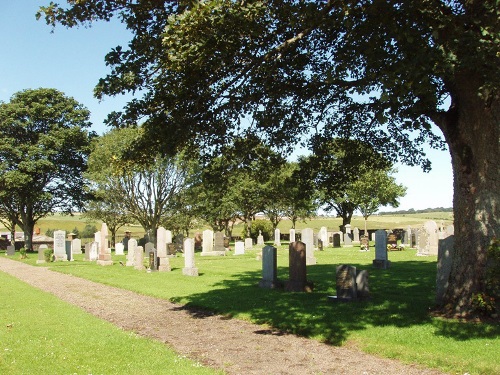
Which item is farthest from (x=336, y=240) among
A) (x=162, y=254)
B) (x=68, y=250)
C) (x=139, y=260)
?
(x=139, y=260)

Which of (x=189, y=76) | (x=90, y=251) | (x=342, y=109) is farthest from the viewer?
(x=90, y=251)

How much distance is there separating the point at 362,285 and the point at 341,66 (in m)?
5.41

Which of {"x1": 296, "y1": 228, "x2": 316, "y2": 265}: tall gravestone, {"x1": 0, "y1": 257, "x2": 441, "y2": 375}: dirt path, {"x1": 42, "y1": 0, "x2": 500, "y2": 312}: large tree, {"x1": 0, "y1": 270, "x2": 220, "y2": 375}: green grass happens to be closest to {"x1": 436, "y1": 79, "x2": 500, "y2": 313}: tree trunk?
{"x1": 42, "y1": 0, "x2": 500, "y2": 312}: large tree

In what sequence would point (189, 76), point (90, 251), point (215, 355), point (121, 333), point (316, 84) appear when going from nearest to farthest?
point (215, 355) → point (121, 333) → point (189, 76) → point (316, 84) → point (90, 251)

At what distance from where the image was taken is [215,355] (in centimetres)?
753

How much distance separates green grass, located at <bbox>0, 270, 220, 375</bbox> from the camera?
6574mm

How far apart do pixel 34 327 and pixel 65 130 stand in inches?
1389

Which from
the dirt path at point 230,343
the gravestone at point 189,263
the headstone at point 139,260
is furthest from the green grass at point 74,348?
the headstone at point 139,260

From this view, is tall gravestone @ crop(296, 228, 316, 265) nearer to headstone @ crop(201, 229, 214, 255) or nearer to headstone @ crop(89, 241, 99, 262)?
headstone @ crop(201, 229, 214, 255)

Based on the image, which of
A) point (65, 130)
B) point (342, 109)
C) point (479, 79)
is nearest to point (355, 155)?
point (342, 109)

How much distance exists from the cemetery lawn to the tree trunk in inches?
34.3

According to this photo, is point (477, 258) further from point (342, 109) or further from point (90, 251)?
point (90, 251)

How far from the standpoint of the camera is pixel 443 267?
10.9m

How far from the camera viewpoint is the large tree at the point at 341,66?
783 cm
